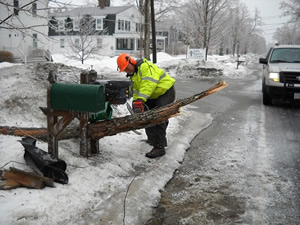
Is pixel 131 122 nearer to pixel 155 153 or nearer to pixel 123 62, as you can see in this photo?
pixel 123 62

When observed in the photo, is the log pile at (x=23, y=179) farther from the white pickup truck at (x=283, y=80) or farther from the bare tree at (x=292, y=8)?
the bare tree at (x=292, y=8)

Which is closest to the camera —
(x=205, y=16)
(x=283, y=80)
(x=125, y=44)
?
(x=283, y=80)

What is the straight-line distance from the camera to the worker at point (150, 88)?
511 centimetres

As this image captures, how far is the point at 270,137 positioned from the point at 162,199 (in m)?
3.95

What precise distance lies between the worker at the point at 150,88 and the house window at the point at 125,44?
45137 millimetres

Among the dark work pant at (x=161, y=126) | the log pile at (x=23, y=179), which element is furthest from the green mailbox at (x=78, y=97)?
the dark work pant at (x=161, y=126)

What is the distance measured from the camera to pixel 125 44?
51.0m

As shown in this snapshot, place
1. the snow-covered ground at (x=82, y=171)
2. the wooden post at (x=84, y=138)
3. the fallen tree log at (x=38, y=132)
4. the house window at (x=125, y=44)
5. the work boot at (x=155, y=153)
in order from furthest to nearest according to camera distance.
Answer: the house window at (x=125, y=44)
the work boot at (x=155, y=153)
the fallen tree log at (x=38, y=132)
the wooden post at (x=84, y=138)
the snow-covered ground at (x=82, y=171)

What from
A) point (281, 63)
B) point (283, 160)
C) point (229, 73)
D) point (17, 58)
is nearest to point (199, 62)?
point (229, 73)

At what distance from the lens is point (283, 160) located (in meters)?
5.76

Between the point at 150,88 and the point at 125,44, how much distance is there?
1853 inches

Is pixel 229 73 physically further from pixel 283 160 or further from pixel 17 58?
pixel 283 160

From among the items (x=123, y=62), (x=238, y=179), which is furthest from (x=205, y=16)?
(x=238, y=179)

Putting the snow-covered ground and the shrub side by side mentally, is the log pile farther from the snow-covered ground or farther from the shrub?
the shrub
